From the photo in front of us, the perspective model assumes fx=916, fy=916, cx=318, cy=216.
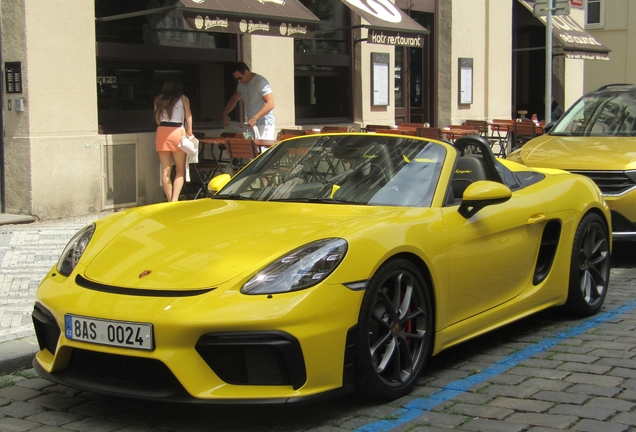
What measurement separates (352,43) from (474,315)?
453 inches

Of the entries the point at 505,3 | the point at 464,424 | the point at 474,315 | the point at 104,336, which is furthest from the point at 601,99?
the point at 505,3

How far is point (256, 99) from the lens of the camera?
12688 millimetres

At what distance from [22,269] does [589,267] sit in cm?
467

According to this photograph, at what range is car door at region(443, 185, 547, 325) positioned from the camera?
16.4 feet

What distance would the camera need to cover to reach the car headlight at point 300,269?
4.07 meters

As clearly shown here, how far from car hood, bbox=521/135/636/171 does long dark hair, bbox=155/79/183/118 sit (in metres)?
4.41

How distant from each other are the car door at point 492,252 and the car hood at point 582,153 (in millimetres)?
2814

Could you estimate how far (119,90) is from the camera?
12.2m

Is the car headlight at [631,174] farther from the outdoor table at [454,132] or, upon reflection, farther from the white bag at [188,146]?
the outdoor table at [454,132]

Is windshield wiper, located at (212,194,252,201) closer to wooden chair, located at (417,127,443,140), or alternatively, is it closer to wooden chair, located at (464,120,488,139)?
wooden chair, located at (417,127,443,140)

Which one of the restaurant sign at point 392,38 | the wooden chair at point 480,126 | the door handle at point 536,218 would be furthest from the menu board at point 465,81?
the door handle at point 536,218

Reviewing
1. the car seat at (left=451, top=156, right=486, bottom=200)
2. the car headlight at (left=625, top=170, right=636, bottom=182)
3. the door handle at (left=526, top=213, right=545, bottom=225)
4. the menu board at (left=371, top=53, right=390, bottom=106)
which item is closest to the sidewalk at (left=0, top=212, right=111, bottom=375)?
the car seat at (left=451, top=156, right=486, bottom=200)

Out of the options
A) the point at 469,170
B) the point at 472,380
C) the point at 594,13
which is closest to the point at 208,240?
the point at 472,380

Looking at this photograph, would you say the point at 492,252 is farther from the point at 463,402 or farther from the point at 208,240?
the point at 208,240
